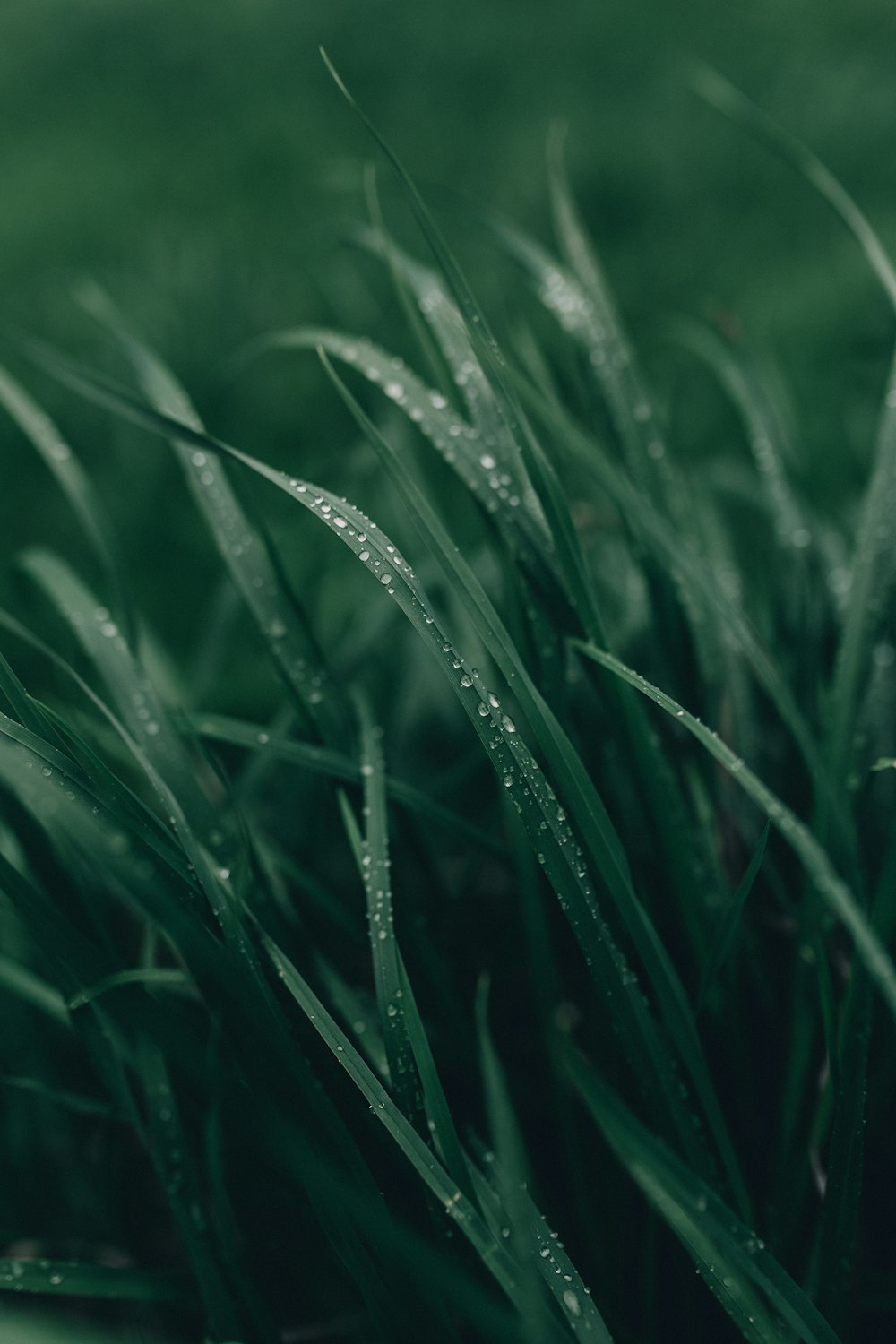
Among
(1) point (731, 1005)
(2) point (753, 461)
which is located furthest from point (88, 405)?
(1) point (731, 1005)

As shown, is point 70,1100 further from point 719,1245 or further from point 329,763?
point 719,1245

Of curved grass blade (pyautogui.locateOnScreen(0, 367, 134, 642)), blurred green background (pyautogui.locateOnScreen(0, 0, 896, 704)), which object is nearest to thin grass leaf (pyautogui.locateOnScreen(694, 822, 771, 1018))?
curved grass blade (pyautogui.locateOnScreen(0, 367, 134, 642))

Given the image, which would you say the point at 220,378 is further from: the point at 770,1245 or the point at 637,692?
the point at 770,1245

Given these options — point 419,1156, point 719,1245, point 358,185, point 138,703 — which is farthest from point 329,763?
point 358,185

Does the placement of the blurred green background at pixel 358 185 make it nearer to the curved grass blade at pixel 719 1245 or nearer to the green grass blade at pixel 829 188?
the green grass blade at pixel 829 188

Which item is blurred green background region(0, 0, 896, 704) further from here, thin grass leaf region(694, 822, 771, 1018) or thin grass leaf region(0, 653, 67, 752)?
thin grass leaf region(694, 822, 771, 1018)

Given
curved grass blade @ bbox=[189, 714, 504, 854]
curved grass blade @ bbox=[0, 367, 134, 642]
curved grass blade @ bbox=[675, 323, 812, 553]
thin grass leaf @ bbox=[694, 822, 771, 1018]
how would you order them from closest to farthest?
thin grass leaf @ bbox=[694, 822, 771, 1018]
curved grass blade @ bbox=[189, 714, 504, 854]
curved grass blade @ bbox=[0, 367, 134, 642]
curved grass blade @ bbox=[675, 323, 812, 553]
